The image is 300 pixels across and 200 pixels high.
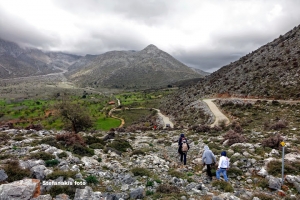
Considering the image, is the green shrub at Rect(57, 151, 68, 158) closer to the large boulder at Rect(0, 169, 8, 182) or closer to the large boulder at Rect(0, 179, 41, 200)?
the large boulder at Rect(0, 169, 8, 182)

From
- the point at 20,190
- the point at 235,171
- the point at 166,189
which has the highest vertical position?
the point at 20,190

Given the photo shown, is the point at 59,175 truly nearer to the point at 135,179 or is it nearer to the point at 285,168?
the point at 135,179

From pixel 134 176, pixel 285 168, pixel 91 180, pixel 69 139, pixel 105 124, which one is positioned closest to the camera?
pixel 91 180

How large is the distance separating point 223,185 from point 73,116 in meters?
31.9

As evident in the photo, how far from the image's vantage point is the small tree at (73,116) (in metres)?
37.7

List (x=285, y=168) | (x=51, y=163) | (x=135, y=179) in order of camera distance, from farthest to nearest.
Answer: (x=285, y=168) < (x=51, y=163) < (x=135, y=179)

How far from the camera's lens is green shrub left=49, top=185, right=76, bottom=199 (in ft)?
29.5

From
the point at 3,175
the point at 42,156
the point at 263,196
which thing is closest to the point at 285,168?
the point at 263,196

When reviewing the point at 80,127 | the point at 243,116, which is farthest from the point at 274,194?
the point at 80,127

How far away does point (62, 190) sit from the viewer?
9094 millimetres

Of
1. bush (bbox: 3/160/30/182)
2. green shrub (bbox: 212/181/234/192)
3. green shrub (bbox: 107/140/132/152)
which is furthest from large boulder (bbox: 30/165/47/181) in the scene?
green shrub (bbox: 107/140/132/152)

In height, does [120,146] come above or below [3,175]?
below

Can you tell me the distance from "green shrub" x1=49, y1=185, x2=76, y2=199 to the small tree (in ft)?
99.4

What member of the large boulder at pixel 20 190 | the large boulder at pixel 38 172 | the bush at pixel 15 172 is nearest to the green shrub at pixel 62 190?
the large boulder at pixel 20 190
